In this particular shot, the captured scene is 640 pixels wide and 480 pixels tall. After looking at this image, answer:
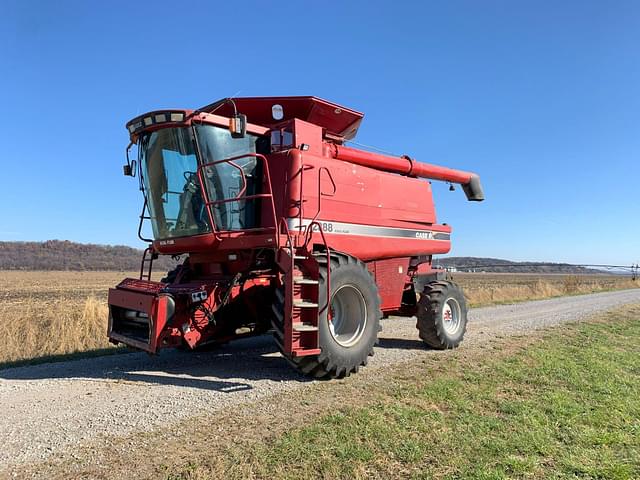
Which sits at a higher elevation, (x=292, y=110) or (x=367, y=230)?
(x=292, y=110)

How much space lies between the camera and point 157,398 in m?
5.27

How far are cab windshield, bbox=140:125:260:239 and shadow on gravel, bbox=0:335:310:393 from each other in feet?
6.40

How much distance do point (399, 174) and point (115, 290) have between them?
217 inches

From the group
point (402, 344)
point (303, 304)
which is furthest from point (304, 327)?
point (402, 344)

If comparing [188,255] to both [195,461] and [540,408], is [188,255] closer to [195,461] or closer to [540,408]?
[195,461]

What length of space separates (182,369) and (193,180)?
2710mm

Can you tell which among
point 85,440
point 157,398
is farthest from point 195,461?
point 157,398

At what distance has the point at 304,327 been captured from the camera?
5.82m

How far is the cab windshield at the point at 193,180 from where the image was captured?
6566mm

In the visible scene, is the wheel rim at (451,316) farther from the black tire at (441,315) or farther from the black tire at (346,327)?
the black tire at (346,327)

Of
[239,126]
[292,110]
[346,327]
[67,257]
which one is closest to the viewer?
[239,126]

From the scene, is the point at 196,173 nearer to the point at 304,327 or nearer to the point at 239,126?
the point at 239,126

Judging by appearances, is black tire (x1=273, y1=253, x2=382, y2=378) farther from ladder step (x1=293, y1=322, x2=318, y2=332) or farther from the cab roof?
the cab roof

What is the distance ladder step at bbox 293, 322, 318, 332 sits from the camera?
573cm
